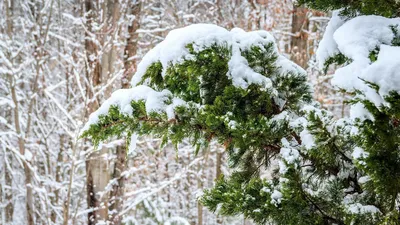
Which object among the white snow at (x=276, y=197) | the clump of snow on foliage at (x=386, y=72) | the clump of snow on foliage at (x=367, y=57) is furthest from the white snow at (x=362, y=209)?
the clump of snow on foliage at (x=386, y=72)

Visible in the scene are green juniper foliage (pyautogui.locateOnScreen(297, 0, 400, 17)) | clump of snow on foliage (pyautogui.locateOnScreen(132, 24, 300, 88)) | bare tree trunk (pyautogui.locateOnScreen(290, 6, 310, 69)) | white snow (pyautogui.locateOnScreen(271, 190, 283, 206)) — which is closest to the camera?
white snow (pyautogui.locateOnScreen(271, 190, 283, 206))

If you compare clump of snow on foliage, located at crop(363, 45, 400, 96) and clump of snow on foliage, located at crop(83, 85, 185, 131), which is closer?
clump of snow on foliage, located at crop(363, 45, 400, 96)

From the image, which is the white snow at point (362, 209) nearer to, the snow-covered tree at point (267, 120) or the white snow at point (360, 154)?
the snow-covered tree at point (267, 120)

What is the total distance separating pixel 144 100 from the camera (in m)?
2.01

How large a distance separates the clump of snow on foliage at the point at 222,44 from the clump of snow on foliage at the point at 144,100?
13 centimetres

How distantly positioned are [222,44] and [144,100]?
48 centimetres

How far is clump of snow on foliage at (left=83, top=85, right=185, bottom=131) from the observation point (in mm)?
1967

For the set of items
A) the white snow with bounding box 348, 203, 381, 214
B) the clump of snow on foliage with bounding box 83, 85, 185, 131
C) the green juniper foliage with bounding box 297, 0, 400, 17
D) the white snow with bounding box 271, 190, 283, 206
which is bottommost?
the white snow with bounding box 348, 203, 381, 214

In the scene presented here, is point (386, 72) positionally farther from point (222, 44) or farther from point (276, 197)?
point (222, 44)

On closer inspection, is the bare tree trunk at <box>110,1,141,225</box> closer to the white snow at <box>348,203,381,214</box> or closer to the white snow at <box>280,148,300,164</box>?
the white snow at <box>280,148,300,164</box>

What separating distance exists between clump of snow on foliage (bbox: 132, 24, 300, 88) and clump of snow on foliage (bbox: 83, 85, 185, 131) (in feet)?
0.42

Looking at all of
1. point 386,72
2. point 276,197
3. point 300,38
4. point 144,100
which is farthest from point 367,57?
point 300,38

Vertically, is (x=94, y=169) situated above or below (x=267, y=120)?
below

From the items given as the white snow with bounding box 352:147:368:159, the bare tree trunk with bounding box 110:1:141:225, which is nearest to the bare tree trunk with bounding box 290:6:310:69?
the bare tree trunk with bounding box 110:1:141:225
